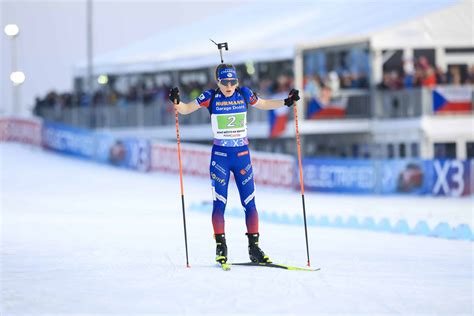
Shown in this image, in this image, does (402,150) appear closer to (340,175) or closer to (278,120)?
(278,120)

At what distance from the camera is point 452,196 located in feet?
85.5

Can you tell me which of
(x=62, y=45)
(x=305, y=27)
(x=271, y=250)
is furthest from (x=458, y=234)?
(x=62, y=45)

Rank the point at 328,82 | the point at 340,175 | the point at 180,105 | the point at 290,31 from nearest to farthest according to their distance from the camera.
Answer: the point at 180,105 → the point at 340,175 → the point at 328,82 → the point at 290,31

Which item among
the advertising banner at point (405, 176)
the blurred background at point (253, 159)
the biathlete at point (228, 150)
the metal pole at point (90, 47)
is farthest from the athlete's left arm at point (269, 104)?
the metal pole at point (90, 47)

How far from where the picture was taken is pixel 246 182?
36.6ft

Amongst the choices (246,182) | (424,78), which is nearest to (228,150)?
(246,182)

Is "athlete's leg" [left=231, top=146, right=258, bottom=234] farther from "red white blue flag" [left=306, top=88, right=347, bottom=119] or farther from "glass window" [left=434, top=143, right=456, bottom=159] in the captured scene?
"red white blue flag" [left=306, top=88, right=347, bottom=119]

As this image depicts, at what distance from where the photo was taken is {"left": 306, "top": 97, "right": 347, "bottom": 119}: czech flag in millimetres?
32844

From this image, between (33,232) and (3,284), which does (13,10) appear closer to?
(33,232)

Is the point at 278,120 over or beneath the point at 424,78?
beneath

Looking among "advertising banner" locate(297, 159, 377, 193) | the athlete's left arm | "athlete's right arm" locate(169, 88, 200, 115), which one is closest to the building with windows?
"advertising banner" locate(297, 159, 377, 193)

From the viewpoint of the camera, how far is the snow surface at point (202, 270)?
848 centimetres

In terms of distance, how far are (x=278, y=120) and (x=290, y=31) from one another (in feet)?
14.3

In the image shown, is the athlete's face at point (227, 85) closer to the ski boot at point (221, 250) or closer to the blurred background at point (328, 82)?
the ski boot at point (221, 250)
